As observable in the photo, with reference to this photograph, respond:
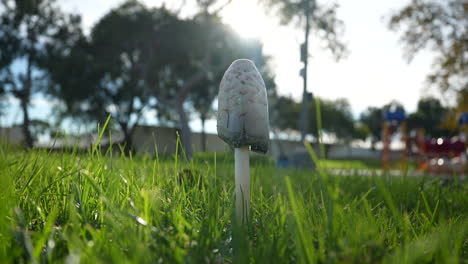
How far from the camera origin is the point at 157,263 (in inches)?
37.5

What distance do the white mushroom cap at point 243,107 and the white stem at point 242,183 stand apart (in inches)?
2.1

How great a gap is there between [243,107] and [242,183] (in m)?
0.36

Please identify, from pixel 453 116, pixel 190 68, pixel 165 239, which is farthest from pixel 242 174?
pixel 190 68

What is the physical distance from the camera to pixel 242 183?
1548 millimetres

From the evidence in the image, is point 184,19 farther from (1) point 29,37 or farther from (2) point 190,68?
(1) point 29,37

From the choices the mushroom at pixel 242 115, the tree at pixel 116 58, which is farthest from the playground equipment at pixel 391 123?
the tree at pixel 116 58

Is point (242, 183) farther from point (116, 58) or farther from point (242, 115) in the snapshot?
point (116, 58)

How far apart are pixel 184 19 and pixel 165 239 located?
60.4 feet

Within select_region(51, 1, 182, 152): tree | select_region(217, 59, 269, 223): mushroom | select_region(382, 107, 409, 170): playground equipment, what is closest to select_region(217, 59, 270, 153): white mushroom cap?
select_region(217, 59, 269, 223): mushroom

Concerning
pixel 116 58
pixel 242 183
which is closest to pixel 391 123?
pixel 242 183

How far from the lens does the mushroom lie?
5.01 ft

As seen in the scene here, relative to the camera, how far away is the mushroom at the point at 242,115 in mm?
1527

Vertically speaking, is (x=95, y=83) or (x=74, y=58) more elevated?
(x=74, y=58)

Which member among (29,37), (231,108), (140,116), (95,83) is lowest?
(231,108)
